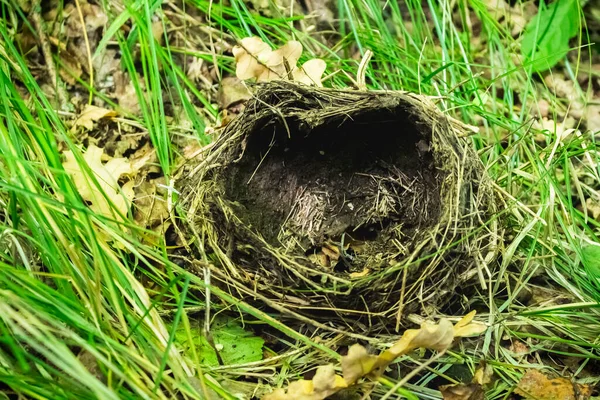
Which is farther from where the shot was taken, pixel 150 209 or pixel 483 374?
pixel 150 209

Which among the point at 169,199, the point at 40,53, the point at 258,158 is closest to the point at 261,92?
the point at 258,158

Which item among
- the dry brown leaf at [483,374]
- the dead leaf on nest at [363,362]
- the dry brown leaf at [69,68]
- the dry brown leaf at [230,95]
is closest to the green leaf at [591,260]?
the dry brown leaf at [483,374]

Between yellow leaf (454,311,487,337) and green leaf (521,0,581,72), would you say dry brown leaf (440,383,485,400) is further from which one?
green leaf (521,0,581,72)

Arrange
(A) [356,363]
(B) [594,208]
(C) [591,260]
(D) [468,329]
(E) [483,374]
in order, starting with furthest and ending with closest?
(B) [594,208]
(C) [591,260]
(E) [483,374]
(D) [468,329]
(A) [356,363]

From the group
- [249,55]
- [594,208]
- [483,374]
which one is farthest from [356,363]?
[594,208]

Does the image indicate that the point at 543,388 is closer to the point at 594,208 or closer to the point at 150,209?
the point at 594,208

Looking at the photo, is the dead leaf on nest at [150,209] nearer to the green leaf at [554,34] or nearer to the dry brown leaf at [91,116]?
the dry brown leaf at [91,116]
